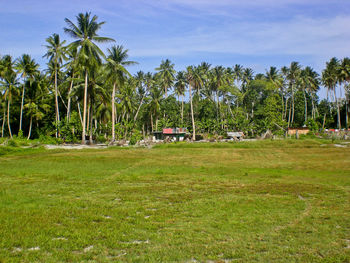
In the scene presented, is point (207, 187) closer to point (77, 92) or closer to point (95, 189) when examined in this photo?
point (95, 189)

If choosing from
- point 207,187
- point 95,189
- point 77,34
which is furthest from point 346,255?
point 77,34

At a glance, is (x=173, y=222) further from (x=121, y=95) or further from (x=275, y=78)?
(x=275, y=78)

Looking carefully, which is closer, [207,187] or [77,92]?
[207,187]

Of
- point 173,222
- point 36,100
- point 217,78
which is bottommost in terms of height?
point 173,222

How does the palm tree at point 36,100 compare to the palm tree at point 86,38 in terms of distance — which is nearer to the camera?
the palm tree at point 86,38

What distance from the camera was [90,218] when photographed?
25.3ft

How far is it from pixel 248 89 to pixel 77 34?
54730 mm

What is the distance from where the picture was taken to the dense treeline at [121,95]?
153ft

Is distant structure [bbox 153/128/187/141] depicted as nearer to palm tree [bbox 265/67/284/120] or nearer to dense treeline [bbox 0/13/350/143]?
dense treeline [bbox 0/13/350/143]

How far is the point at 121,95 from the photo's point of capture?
188ft

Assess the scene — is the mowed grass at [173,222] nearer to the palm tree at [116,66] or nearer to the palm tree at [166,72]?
the palm tree at [116,66]

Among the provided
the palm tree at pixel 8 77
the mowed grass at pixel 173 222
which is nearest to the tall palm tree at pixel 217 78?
the palm tree at pixel 8 77

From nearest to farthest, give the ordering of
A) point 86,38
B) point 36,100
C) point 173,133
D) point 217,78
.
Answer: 1. point 86,38
2. point 36,100
3. point 173,133
4. point 217,78

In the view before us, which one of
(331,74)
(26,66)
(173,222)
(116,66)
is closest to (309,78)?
(331,74)
